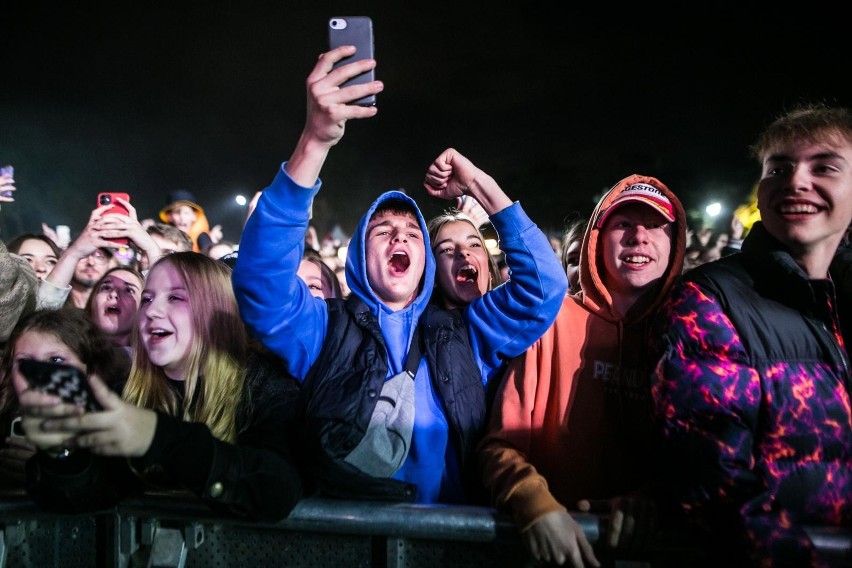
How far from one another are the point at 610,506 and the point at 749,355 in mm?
617

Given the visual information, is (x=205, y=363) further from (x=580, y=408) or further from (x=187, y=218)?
(x=187, y=218)

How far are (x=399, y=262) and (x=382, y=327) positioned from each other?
1.11 ft

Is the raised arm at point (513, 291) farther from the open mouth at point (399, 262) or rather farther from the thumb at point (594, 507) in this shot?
the thumb at point (594, 507)

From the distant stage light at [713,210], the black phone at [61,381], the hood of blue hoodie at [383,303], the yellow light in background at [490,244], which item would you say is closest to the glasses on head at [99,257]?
the hood of blue hoodie at [383,303]

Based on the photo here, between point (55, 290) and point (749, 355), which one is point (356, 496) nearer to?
point (749, 355)

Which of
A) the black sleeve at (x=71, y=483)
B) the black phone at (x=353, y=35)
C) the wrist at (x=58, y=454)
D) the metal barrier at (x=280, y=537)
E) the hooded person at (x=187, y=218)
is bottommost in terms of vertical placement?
the metal barrier at (x=280, y=537)

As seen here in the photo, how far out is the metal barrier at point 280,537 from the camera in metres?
1.56

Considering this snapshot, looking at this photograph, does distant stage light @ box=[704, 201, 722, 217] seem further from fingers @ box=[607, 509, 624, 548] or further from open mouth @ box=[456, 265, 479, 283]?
fingers @ box=[607, 509, 624, 548]

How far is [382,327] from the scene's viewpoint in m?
2.17

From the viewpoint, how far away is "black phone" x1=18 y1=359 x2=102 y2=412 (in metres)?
1.18

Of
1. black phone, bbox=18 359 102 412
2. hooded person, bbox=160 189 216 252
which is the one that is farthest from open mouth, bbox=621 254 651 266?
hooded person, bbox=160 189 216 252

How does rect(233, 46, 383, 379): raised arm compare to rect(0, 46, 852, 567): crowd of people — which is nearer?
rect(0, 46, 852, 567): crowd of people

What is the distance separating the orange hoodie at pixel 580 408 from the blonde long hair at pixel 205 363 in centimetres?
103

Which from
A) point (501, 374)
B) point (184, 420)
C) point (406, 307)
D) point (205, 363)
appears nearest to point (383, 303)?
point (406, 307)
